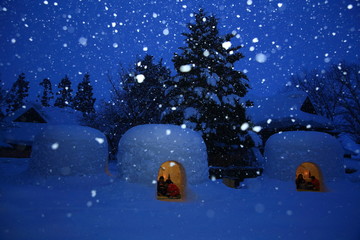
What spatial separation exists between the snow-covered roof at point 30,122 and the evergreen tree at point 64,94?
72.4 feet

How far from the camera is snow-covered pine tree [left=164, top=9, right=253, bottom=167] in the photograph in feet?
41.2

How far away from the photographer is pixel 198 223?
17.3 ft

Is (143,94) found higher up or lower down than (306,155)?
higher up

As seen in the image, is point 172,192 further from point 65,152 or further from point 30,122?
point 30,122

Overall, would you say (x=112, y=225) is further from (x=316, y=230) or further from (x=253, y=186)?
(x=253, y=186)

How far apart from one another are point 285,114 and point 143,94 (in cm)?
1265

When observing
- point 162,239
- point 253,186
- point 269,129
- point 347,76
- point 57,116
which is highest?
point 347,76

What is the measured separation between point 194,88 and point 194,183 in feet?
20.5

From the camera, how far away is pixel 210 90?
41.9 feet

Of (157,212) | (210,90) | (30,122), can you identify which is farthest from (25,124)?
(157,212)

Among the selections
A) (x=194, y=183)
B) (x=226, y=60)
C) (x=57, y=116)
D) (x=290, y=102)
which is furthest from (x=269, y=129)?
(x=57, y=116)

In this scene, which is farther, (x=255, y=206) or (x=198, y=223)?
(x=255, y=206)

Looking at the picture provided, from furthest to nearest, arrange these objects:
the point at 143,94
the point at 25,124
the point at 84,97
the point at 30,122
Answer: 1. the point at 84,97
2. the point at 30,122
3. the point at 25,124
4. the point at 143,94

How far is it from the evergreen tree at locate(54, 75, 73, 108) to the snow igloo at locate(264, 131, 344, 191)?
145 feet
